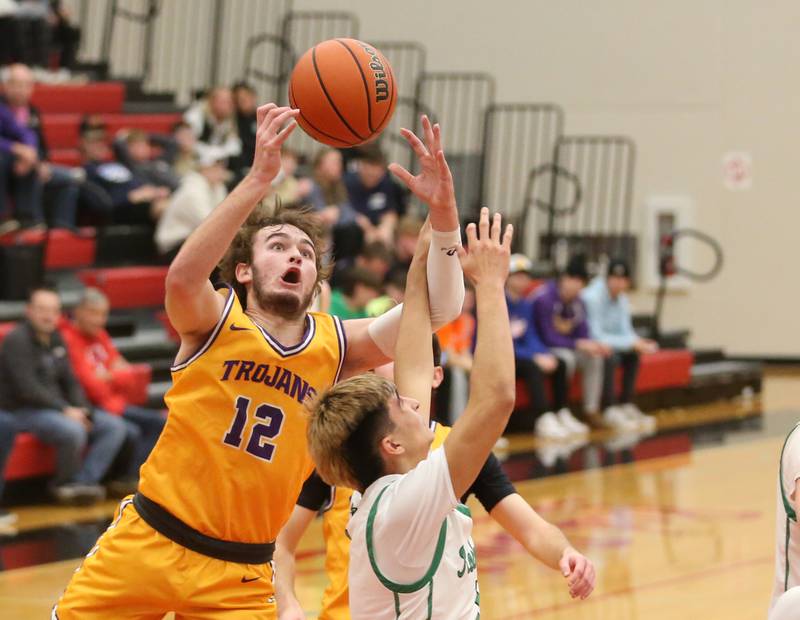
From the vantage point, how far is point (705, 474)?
10180 mm

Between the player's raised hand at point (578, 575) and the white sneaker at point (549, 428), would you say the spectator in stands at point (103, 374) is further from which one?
the player's raised hand at point (578, 575)

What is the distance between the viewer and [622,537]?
802cm

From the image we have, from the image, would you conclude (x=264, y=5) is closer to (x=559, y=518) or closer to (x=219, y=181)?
(x=219, y=181)

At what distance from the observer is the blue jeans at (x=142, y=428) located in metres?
9.05

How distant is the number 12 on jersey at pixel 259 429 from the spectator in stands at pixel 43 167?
704 centimetres

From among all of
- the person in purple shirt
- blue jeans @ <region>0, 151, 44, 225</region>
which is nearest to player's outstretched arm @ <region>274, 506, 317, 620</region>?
the person in purple shirt

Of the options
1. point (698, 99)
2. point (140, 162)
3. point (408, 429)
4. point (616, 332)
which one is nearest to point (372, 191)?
point (140, 162)

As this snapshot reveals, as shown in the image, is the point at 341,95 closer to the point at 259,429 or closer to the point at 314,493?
the point at 259,429

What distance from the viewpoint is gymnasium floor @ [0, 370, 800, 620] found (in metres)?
6.53

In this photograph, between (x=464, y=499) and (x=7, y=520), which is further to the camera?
(x=7, y=520)

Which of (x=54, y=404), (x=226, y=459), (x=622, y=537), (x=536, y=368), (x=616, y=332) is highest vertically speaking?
(x=226, y=459)

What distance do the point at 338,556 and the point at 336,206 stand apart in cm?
785

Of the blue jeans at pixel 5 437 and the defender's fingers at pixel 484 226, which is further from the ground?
the defender's fingers at pixel 484 226

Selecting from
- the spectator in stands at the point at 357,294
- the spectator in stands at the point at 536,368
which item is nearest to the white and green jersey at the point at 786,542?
the spectator in stands at the point at 357,294
